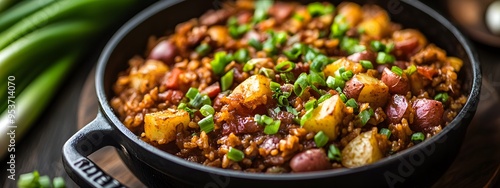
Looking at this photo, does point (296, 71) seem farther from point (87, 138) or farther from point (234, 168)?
point (87, 138)

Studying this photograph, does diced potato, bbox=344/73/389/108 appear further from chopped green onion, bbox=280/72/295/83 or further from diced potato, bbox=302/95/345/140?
chopped green onion, bbox=280/72/295/83

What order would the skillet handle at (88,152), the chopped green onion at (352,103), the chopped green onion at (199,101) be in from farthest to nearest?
1. the chopped green onion at (199,101)
2. the chopped green onion at (352,103)
3. the skillet handle at (88,152)

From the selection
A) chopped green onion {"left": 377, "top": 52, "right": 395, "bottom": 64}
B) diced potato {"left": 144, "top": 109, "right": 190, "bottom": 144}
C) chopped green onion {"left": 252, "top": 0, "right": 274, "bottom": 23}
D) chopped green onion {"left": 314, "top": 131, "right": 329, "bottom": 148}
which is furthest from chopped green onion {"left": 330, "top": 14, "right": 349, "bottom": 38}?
diced potato {"left": 144, "top": 109, "right": 190, "bottom": 144}

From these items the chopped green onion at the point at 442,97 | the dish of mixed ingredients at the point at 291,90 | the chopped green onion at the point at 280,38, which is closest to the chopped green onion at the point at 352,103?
the dish of mixed ingredients at the point at 291,90

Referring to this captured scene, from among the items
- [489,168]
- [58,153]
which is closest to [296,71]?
[489,168]

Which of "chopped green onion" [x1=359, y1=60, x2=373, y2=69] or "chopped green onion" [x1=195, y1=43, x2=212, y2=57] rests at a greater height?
"chopped green onion" [x1=359, y1=60, x2=373, y2=69]

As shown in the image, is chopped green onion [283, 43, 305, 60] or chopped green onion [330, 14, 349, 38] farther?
chopped green onion [330, 14, 349, 38]

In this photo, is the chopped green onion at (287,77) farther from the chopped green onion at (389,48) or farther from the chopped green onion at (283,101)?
the chopped green onion at (389,48)
